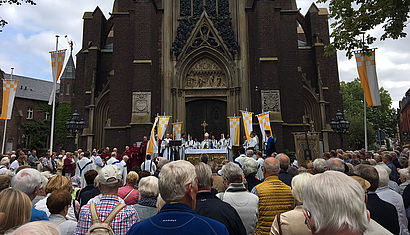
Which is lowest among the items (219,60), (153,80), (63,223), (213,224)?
(63,223)

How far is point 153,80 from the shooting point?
64.0ft

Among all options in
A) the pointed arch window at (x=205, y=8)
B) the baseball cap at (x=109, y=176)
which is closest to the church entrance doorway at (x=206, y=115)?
the pointed arch window at (x=205, y=8)

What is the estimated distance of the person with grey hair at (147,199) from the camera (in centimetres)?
371

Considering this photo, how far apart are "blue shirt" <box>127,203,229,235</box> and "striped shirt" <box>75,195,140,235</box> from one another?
1.03 metres

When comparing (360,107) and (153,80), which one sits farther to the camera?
(360,107)

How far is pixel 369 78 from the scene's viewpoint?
1554 cm

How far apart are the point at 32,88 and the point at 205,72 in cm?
4445

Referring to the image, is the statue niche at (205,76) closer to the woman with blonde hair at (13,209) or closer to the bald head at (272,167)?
the bald head at (272,167)

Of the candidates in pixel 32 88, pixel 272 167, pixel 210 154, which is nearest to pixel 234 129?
→ pixel 210 154

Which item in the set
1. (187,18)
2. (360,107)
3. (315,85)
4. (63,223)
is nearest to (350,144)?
(360,107)

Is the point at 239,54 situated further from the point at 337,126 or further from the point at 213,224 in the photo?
the point at 213,224

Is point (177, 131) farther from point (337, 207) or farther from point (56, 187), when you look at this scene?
point (337, 207)

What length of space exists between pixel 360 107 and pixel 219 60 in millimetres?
41801

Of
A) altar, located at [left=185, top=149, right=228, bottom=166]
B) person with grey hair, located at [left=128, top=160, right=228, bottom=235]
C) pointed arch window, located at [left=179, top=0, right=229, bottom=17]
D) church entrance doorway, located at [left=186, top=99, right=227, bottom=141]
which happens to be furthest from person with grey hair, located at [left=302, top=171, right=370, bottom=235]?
pointed arch window, located at [left=179, top=0, right=229, bottom=17]
